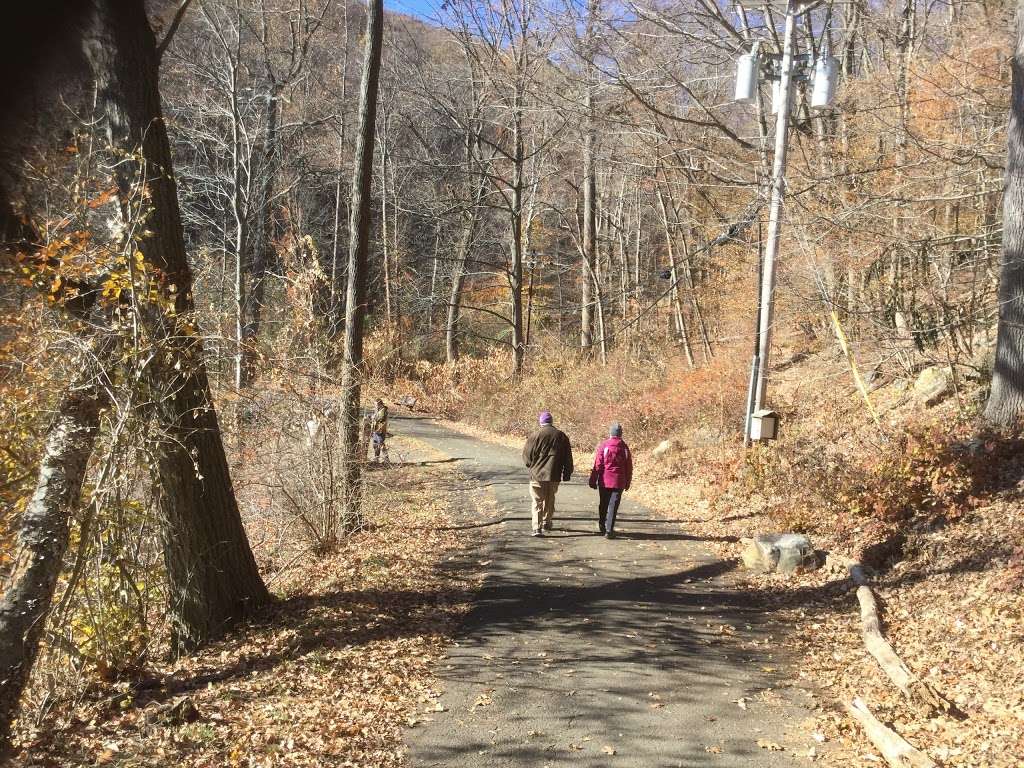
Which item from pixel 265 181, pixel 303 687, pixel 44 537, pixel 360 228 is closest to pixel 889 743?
pixel 303 687

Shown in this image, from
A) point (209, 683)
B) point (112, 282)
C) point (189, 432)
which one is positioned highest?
point (112, 282)

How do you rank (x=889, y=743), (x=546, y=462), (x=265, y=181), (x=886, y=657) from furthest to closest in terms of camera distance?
(x=265, y=181), (x=546, y=462), (x=886, y=657), (x=889, y=743)

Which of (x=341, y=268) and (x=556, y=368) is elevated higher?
(x=341, y=268)

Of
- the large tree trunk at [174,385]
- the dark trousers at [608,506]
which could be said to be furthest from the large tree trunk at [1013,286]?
the large tree trunk at [174,385]

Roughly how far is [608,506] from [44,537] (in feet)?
23.8

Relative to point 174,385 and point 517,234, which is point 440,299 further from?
point 174,385

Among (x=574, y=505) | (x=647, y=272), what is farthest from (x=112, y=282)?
(x=647, y=272)

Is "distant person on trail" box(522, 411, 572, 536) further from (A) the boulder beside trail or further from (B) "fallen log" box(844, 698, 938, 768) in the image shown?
(A) the boulder beside trail

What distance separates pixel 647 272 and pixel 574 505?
22.0m

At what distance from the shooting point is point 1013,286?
1015 cm

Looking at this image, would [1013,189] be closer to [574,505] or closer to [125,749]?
[574,505]

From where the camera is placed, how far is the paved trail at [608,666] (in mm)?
5445

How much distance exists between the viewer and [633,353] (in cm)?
2427

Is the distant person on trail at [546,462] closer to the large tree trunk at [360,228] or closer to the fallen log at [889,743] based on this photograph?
the large tree trunk at [360,228]
